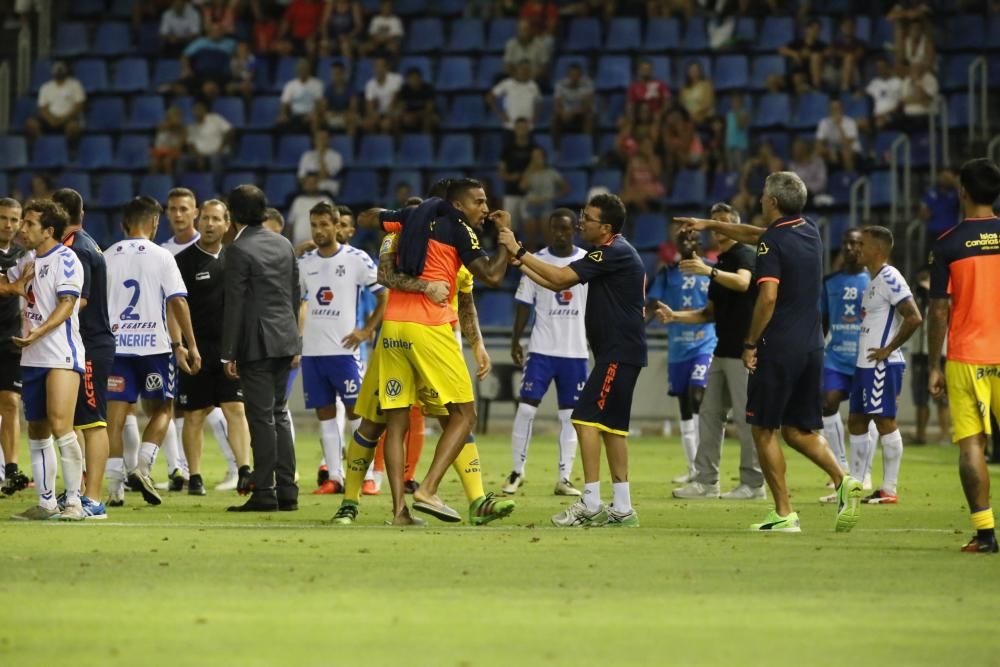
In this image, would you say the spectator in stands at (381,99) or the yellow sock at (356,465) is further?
the spectator in stands at (381,99)

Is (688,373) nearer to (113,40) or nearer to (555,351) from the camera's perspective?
(555,351)

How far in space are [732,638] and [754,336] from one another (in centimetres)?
451

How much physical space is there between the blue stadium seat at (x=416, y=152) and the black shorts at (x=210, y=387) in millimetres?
13299

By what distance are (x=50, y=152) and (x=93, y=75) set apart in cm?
192

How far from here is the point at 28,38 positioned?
31156 mm

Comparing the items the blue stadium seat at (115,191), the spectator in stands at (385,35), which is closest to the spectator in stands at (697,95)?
the spectator in stands at (385,35)

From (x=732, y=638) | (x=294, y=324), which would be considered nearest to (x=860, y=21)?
(x=294, y=324)

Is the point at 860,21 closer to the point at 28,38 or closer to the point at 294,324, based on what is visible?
the point at 28,38

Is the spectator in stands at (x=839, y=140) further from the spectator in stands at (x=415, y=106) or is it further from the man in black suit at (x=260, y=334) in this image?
the man in black suit at (x=260, y=334)

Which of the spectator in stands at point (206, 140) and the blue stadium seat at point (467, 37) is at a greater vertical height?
the blue stadium seat at point (467, 37)

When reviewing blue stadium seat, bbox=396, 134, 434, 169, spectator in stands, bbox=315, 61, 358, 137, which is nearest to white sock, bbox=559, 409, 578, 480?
blue stadium seat, bbox=396, 134, 434, 169

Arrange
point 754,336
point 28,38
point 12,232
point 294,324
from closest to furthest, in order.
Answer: point 754,336
point 294,324
point 12,232
point 28,38

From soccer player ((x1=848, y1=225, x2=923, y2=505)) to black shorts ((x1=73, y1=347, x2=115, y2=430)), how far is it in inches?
257

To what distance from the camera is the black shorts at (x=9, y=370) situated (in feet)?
48.1
